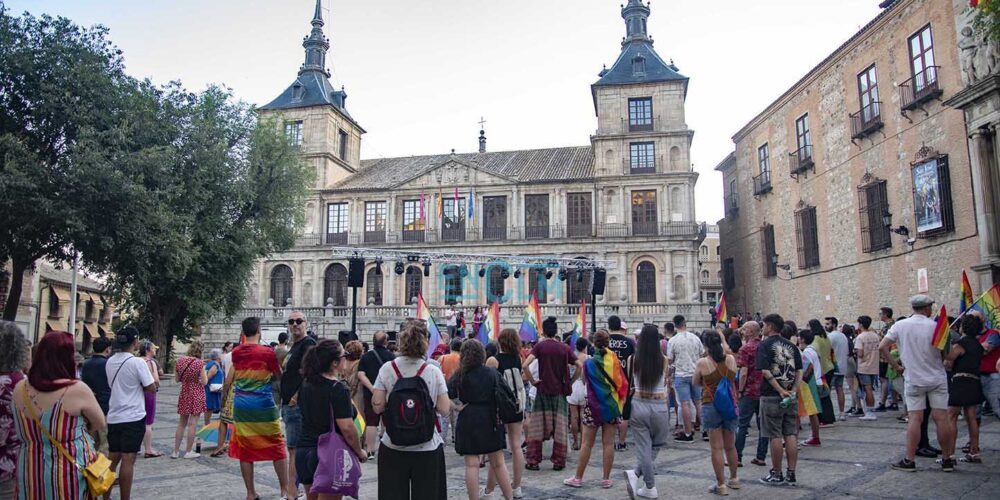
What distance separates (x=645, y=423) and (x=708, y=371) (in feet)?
2.96

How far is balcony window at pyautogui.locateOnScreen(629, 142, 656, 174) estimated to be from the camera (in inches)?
1507

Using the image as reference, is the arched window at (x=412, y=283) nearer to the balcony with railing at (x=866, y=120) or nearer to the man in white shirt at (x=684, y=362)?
the balcony with railing at (x=866, y=120)

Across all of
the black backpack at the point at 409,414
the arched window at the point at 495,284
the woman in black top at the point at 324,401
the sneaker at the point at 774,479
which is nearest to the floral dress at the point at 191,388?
the woman in black top at the point at 324,401

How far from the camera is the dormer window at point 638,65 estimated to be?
39344 millimetres

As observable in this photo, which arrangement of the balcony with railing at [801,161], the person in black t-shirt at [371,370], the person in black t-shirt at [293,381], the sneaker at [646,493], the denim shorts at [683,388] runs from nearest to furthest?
the person in black t-shirt at [293,381], the sneaker at [646,493], the person in black t-shirt at [371,370], the denim shorts at [683,388], the balcony with railing at [801,161]

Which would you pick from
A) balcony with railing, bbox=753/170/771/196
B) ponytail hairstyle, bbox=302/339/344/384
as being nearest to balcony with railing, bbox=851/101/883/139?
balcony with railing, bbox=753/170/771/196

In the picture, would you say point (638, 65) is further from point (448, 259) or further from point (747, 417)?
point (747, 417)

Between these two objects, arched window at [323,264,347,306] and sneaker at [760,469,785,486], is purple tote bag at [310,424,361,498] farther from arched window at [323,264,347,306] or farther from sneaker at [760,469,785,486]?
arched window at [323,264,347,306]

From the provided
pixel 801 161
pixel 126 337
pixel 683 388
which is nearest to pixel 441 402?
pixel 126 337

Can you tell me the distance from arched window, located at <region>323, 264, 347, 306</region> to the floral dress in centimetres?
3035

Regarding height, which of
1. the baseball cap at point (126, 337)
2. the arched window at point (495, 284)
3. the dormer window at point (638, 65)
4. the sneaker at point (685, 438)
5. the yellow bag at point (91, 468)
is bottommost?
the sneaker at point (685, 438)

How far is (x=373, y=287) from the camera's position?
1582 inches

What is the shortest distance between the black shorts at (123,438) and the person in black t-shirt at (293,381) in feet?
4.60

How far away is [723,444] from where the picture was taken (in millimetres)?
6691
